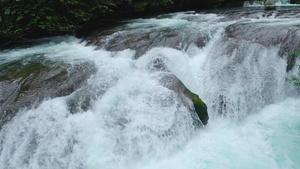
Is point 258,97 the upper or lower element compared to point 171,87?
lower

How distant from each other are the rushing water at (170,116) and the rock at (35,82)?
8.3 inches

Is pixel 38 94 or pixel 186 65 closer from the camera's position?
pixel 38 94

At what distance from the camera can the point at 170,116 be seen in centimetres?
457

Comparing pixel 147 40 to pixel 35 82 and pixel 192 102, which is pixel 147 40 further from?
pixel 35 82

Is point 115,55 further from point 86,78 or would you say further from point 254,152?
point 254,152

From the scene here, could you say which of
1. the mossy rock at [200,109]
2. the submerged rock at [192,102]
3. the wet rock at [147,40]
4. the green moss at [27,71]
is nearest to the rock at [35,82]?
the green moss at [27,71]

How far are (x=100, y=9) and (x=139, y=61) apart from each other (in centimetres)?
574

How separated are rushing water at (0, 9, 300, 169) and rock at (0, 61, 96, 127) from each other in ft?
0.69

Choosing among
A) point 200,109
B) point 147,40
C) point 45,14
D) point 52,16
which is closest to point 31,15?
point 45,14

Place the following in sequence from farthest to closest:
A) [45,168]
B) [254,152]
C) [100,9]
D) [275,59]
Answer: [100,9] < [275,59] < [254,152] < [45,168]

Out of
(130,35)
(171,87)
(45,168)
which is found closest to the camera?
(45,168)

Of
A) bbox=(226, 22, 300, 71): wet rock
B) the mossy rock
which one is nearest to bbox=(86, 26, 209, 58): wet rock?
bbox=(226, 22, 300, 71): wet rock

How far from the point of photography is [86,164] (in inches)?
149

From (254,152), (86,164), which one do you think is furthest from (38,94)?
(254,152)
